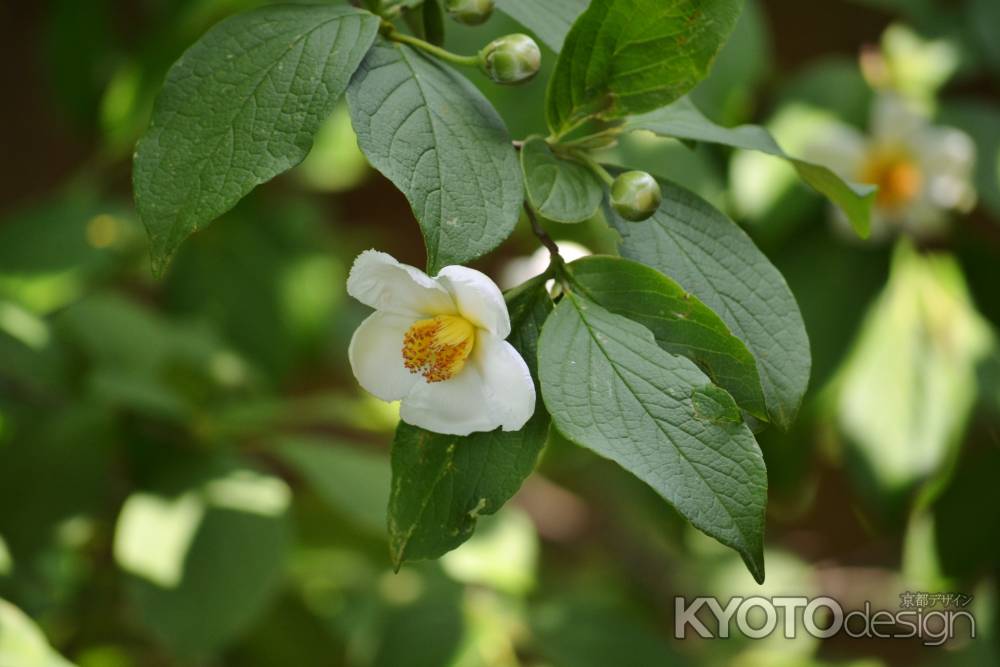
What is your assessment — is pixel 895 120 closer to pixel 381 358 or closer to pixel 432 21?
pixel 432 21

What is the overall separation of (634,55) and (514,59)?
0.07m

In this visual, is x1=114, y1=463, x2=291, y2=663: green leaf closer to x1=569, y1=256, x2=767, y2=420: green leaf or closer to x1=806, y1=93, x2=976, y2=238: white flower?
x1=569, y1=256, x2=767, y2=420: green leaf

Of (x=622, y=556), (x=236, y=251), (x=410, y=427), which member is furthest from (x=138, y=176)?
(x=622, y=556)

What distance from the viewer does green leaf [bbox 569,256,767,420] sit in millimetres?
577

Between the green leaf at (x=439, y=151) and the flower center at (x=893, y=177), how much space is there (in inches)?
34.7

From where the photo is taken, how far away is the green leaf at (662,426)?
525mm

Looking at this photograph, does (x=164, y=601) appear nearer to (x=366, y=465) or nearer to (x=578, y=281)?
(x=366, y=465)

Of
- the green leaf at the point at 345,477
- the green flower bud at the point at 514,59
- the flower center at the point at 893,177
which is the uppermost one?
the green flower bud at the point at 514,59

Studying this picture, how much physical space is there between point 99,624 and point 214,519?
46 cm

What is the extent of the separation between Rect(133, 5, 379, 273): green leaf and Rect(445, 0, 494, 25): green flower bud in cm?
5

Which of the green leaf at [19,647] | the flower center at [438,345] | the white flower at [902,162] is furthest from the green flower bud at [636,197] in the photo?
the white flower at [902,162]

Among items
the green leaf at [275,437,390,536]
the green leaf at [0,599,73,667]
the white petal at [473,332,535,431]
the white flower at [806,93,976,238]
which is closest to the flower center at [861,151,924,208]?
the white flower at [806,93,976,238]

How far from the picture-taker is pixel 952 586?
1.44 meters

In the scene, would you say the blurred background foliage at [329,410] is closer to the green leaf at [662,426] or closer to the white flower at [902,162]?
the white flower at [902,162]
